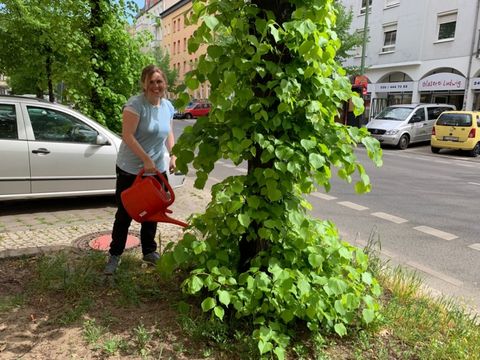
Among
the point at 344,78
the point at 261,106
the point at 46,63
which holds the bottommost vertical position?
the point at 261,106

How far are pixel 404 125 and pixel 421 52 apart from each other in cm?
961

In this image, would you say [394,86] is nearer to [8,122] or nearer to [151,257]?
[8,122]

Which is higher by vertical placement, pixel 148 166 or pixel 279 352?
pixel 148 166

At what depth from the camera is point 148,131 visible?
3691mm

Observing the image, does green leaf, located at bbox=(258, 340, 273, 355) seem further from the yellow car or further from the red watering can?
the yellow car

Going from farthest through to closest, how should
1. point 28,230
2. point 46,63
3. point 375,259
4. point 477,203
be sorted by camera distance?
point 46,63, point 477,203, point 28,230, point 375,259

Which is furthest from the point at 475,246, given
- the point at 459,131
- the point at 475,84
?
the point at 475,84

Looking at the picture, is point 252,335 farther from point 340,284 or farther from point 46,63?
point 46,63

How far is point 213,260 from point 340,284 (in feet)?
2.67

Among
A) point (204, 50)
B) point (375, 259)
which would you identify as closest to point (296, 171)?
point (204, 50)

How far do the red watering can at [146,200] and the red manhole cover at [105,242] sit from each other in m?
1.26

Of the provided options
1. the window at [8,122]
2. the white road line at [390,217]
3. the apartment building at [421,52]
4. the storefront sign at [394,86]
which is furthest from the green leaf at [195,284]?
the storefront sign at [394,86]

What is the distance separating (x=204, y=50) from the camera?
2.72m

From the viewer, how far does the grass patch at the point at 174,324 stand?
8.84 feet
